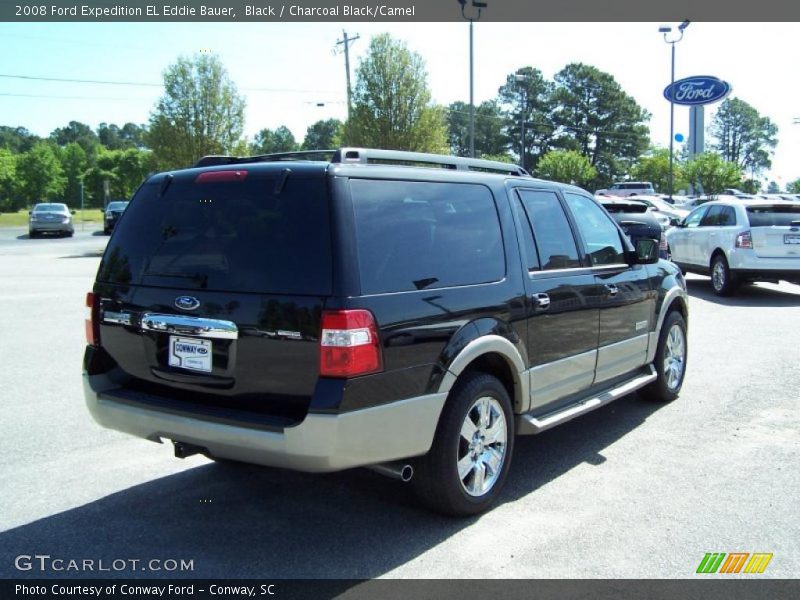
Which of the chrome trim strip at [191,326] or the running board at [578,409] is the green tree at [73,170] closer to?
the running board at [578,409]

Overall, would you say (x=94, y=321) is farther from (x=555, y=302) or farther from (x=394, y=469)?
(x=555, y=302)

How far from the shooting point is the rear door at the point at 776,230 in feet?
41.8

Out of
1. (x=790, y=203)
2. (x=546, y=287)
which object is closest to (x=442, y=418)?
(x=546, y=287)

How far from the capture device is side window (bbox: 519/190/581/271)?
15.7ft

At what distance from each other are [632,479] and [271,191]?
2.90 meters

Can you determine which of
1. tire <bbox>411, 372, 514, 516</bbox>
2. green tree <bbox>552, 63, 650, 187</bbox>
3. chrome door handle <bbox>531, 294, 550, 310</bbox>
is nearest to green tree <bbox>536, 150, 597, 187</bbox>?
green tree <bbox>552, 63, 650, 187</bbox>

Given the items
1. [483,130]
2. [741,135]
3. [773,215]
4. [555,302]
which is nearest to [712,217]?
[773,215]

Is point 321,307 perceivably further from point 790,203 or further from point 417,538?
point 790,203

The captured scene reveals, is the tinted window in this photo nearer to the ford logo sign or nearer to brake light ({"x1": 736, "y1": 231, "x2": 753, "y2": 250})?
brake light ({"x1": 736, "y1": 231, "x2": 753, "y2": 250})

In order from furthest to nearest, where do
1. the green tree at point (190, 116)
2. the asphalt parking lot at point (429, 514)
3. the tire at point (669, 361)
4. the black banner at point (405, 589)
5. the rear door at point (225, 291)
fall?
1. the green tree at point (190, 116)
2. the tire at point (669, 361)
3. the asphalt parking lot at point (429, 514)
4. the rear door at point (225, 291)
5. the black banner at point (405, 589)

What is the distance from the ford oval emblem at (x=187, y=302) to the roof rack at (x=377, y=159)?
0.96 metres

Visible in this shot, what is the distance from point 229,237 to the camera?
370cm

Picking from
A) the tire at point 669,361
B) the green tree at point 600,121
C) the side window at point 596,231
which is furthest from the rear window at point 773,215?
the green tree at point 600,121

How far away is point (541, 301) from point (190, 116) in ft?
94.1
